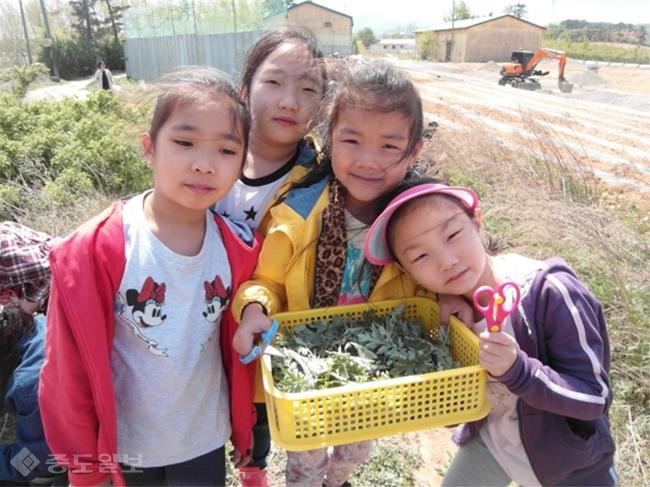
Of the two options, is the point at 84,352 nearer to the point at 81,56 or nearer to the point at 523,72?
the point at 523,72

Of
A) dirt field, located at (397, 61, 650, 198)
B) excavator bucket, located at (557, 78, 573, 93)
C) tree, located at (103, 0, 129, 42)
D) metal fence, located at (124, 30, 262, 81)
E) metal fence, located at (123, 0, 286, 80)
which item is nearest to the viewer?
dirt field, located at (397, 61, 650, 198)

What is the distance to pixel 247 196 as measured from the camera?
1828mm

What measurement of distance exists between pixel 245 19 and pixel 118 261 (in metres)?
15.6

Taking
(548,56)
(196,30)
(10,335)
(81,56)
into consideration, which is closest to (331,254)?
(10,335)

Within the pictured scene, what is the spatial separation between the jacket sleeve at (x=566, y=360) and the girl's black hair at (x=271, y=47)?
1.13m

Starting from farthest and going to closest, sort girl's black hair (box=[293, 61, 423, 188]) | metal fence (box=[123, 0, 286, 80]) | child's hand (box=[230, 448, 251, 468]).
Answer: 1. metal fence (box=[123, 0, 286, 80])
2. child's hand (box=[230, 448, 251, 468])
3. girl's black hair (box=[293, 61, 423, 188])

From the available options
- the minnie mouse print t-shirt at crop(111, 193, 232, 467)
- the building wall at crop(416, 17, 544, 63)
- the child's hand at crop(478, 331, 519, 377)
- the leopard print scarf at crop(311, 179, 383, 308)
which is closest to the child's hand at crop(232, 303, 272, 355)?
the minnie mouse print t-shirt at crop(111, 193, 232, 467)

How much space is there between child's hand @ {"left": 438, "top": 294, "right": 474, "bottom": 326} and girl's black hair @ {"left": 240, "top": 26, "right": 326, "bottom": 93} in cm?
95

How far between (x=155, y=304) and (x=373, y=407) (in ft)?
2.27

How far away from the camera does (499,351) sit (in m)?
1.24

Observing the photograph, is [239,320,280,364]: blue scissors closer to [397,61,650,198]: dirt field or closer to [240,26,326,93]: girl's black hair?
[240,26,326,93]: girl's black hair

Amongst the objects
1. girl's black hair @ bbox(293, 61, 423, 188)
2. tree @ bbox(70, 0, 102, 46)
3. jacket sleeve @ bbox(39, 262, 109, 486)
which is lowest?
jacket sleeve @ bbox(39, 262, 109, 486)

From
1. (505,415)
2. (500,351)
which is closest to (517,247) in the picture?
(505,415)

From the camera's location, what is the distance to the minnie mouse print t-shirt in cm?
149
